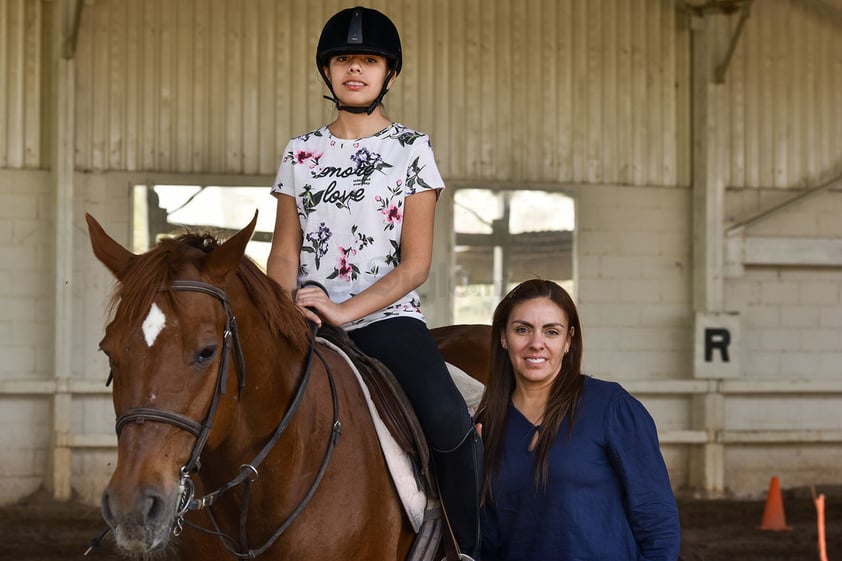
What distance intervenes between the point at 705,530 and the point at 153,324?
19.6 feet

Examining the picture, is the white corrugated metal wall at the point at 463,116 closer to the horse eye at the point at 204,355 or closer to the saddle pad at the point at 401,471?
the saddle pad at the point at 401,471

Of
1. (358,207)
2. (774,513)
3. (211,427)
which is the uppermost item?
(358,207)

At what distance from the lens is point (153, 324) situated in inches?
84.2

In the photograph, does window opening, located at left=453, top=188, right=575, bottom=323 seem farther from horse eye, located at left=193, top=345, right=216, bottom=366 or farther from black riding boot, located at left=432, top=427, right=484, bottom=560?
horse eye, located at left=193, top=345, right=216, bottom=366

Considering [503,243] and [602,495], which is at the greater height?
[503,243]

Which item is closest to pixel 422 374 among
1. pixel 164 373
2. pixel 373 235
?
pixel 373 235

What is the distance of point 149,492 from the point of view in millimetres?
2037

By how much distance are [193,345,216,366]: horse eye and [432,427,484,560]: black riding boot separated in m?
0.84

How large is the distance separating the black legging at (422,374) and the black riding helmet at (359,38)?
0.65 meters

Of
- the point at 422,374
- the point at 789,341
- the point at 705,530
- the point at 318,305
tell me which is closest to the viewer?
the point at 318,305

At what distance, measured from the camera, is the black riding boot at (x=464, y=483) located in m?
2.81

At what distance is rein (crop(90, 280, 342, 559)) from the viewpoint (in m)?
2.11

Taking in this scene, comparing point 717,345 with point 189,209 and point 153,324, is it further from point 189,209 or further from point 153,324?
point 153,324

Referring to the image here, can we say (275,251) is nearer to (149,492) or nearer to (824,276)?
(149,492)
